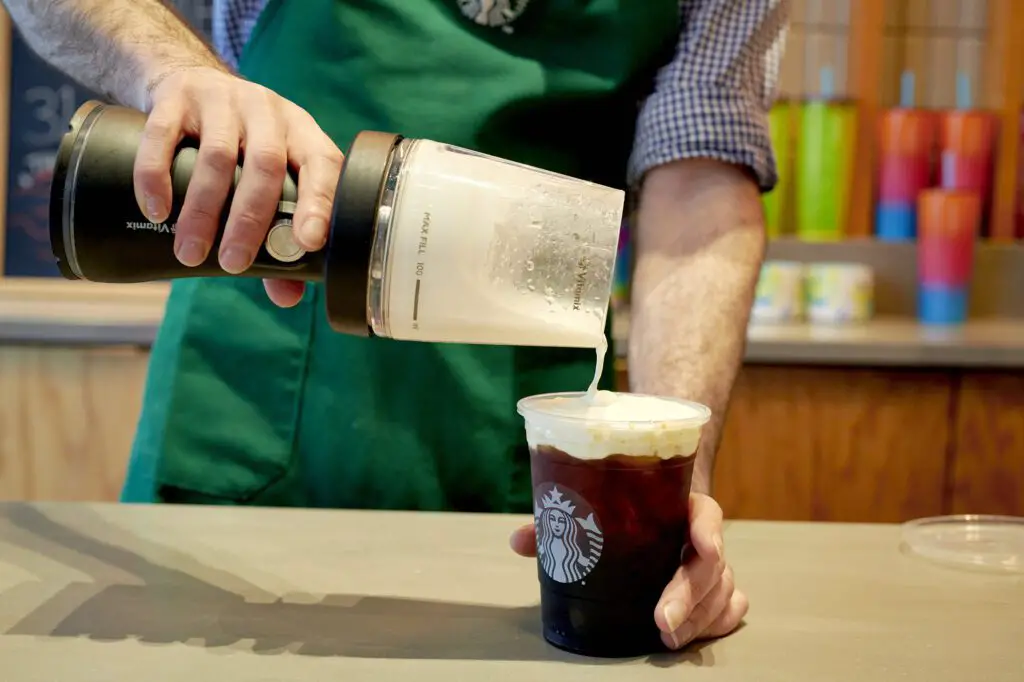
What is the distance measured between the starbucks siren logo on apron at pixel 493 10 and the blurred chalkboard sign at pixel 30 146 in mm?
1661

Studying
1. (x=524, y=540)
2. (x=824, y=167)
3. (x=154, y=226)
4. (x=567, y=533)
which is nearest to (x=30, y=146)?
(x=824, y=167)

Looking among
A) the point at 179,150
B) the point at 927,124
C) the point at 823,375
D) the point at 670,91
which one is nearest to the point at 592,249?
the point at 179,150

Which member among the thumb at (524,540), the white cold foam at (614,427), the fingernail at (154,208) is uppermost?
the fingernail at (154,208)

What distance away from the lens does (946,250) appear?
97.7 inches

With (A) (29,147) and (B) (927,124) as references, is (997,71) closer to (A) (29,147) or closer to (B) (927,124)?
(B) (927,124)

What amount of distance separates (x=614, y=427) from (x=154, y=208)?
0.35 metres

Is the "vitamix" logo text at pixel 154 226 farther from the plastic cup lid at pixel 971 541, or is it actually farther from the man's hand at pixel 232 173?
the plastic cup lid at pixel 971 541

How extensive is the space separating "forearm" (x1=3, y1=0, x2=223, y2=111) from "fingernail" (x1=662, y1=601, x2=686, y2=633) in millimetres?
565

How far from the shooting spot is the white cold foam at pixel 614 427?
729 mm

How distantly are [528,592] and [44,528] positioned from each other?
485 millimetres

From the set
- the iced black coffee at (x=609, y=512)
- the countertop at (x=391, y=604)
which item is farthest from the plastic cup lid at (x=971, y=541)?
the iced black coffee at (x=609, y=512)

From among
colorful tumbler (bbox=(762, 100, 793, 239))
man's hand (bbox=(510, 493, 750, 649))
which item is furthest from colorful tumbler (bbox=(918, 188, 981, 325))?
man's hand (bbox=(510, 493, 750, 649))

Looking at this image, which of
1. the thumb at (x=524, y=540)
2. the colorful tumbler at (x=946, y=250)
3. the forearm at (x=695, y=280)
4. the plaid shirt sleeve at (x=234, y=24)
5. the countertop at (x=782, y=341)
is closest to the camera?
the thumb at (x=524, y=540)

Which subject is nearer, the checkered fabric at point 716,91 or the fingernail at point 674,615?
the fingernail at point 674,615
